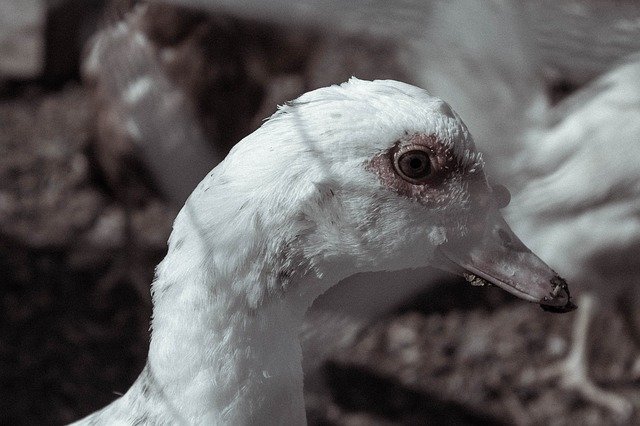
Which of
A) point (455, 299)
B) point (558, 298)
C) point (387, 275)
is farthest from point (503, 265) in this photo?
point (455, 299)

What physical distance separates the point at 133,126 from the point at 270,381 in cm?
209

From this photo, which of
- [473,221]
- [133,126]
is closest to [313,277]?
[473,221]

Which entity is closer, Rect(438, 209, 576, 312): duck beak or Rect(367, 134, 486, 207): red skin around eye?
Rect(367, 134, 486, 207): red skin around eye

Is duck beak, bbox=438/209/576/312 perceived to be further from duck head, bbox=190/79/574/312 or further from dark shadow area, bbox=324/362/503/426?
dark shadow area, bbox=324/362/503/426

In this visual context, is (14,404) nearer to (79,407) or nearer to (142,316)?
(79,407)

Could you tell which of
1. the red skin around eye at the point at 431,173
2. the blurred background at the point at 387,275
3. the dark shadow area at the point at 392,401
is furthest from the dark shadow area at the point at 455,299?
the red skin around eye at the point at 431,173

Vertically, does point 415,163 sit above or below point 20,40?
above

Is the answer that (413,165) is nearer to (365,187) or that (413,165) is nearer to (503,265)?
(365,187)

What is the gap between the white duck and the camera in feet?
3.93

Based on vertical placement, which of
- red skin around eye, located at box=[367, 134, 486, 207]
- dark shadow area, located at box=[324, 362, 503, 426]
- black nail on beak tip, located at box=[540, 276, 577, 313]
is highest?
red skin around eye, located at box=[367, 134, 486, 207]

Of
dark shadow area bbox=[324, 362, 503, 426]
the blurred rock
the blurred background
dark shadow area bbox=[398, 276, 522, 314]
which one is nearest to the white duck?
the blurred background

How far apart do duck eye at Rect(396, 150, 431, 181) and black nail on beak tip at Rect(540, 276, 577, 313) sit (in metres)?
0.28

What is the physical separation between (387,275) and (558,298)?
1.53 m

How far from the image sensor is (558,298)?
4.43ft
